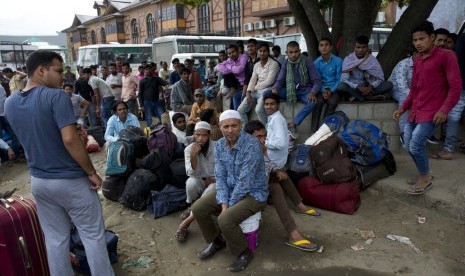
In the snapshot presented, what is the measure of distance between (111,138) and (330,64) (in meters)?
3.68

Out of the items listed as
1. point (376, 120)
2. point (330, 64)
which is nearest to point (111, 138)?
point (330, 64)

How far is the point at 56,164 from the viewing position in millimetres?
2533

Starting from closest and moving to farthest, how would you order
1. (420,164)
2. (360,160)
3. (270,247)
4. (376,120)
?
1. (270,247)
2. (420,164)
3. (360,160)
4. (376,120)

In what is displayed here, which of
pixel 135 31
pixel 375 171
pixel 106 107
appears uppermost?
pixel 135 31

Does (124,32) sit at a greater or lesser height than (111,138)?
greater

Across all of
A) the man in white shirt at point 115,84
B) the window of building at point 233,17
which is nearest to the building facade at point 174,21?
the window of building at point 233,17

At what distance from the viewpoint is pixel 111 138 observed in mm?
5754

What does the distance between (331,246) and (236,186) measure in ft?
3.83

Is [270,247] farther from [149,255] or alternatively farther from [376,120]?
[376,120]

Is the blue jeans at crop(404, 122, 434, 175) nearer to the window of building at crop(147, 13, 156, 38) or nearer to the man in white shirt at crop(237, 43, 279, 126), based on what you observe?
the man in white shirt at crop(237, 43, 279, 126)

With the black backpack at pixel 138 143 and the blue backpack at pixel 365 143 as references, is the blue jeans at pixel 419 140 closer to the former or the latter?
the blue backpack at pixel 365 143

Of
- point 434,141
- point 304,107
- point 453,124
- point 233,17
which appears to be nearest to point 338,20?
point 304,107

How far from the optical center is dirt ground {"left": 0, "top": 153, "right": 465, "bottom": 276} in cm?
316

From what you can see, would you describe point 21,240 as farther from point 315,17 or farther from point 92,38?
point 92,38
